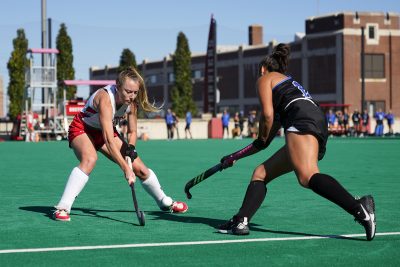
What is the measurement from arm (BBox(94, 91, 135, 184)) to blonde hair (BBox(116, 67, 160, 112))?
223 millimetres

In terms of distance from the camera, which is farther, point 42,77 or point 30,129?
point 30,129

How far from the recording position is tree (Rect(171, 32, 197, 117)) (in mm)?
80750

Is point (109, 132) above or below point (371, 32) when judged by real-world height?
below

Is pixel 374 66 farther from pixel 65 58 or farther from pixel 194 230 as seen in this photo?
pixel 194 230

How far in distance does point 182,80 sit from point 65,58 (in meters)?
16.2

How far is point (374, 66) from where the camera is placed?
253ft

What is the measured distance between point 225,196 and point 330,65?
221ft

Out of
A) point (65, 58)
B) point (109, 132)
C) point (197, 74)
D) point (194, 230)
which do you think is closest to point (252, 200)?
point (194, 230)

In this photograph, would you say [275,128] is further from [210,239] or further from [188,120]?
[188,120]

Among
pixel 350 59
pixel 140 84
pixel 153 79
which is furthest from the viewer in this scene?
pixel 153 79

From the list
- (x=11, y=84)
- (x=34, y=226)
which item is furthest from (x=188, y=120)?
(x=34, y=226)

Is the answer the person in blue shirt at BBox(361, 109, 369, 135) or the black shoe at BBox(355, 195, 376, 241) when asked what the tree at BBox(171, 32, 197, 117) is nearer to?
the person in blue shirt at BBox(361, 109, 369, 135)

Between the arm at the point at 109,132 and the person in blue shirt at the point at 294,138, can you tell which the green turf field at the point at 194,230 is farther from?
the arm at the point at 109,132

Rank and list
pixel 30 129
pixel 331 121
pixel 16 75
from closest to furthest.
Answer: pixel 30 129
pixel 331 121
pixel 16 75
